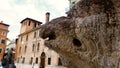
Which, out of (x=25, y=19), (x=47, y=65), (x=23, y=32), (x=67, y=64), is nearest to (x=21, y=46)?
(x=23, y=32)

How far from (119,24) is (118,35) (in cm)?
32

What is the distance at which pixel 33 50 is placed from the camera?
3297cm

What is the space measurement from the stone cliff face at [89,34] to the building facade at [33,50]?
18575mm

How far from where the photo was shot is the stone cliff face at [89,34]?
597cm

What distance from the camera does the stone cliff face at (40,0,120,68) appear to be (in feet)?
19.6

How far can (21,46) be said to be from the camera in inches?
1506

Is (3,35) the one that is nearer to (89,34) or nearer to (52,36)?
(52,36)

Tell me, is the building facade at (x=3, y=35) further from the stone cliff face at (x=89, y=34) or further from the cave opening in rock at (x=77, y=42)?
the cave opening in rock at (x=77, y=42)

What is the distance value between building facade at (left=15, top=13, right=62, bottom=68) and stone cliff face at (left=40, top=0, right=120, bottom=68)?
60.9 feet

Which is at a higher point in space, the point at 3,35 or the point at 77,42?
the point at 3,35

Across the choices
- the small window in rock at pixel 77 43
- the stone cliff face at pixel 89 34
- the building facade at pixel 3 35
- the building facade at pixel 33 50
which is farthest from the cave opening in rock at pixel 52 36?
the building facade at pixel 3 35

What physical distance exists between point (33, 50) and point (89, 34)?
89.7 feet

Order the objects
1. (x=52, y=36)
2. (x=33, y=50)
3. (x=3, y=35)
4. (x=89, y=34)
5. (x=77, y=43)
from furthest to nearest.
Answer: (x=3, y=35) < (x=33, y=50) < (x=52, y=36) < (x=77, y=43) < (x=89, y=34)

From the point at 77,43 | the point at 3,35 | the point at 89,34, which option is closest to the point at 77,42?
the point at 77,43
